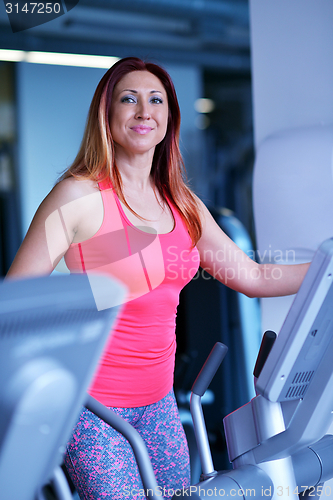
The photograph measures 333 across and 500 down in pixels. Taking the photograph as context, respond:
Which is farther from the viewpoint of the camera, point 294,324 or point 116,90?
point 116,90

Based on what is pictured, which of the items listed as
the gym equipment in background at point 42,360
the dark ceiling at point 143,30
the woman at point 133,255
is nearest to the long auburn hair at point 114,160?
the woman at point 133,255

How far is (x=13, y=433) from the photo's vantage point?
0.49 metres

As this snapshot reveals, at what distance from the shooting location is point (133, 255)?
4.76ft

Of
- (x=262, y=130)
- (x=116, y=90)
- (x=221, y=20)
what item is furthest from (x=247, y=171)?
(x=116, y=90)

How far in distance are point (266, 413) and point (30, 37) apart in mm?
4758

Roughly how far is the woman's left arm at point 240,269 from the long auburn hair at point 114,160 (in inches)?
3.3

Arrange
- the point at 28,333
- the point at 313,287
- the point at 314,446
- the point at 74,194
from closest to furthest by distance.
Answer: the point at 28,333, the point at 313,287, the point at 314,446, the point at 74,194

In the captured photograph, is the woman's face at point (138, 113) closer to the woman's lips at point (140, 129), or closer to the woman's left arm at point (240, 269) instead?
the woman's lips at point (140, 129)

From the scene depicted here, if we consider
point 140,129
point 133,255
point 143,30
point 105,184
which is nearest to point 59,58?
point 143,30

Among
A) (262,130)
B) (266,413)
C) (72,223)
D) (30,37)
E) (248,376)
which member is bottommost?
(248,376)

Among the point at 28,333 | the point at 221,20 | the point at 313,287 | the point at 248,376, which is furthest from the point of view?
the point at 221,20

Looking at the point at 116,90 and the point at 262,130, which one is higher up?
the point at 116,90

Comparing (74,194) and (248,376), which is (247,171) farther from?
(74,194)

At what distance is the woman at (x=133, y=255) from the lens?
134cm
